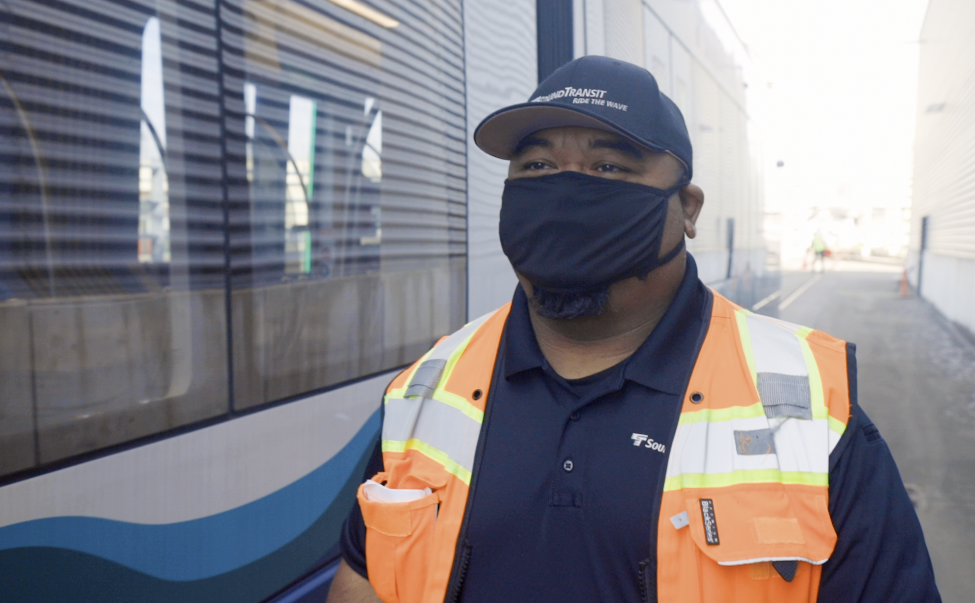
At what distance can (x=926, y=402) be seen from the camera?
25.2 feet

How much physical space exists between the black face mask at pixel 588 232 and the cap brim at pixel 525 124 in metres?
0.10

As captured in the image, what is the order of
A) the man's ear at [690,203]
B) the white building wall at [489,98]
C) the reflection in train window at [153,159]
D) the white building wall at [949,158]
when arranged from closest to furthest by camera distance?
the man's ear at [690,203] < the reflection in train window at [153,159] < the white building wall at [489,98] < the white building wall at [949,158]

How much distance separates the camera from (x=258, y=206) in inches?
79.4

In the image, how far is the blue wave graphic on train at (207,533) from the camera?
4.96 feet

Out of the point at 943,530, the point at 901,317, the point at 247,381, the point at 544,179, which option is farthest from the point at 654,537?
the point at 901,317

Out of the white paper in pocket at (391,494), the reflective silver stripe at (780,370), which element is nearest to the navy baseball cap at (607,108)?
the reflective silver stripe at (780,370)

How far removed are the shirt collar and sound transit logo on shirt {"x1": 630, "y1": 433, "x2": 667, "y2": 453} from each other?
10 cm

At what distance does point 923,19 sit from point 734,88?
18.2 m

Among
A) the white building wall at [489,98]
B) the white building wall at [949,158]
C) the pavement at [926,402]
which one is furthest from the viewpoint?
the white building wall at [949,158]

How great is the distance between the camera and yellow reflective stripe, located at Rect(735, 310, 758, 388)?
1.36m

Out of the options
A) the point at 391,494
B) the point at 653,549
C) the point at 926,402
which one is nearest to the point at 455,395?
the point at 391,494

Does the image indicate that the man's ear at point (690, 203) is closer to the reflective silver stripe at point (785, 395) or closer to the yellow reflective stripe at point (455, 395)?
the reflective silver stripe at point (785, 395)

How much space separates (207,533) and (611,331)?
1.07 m

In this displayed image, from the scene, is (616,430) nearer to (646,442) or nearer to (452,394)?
(646,442)
